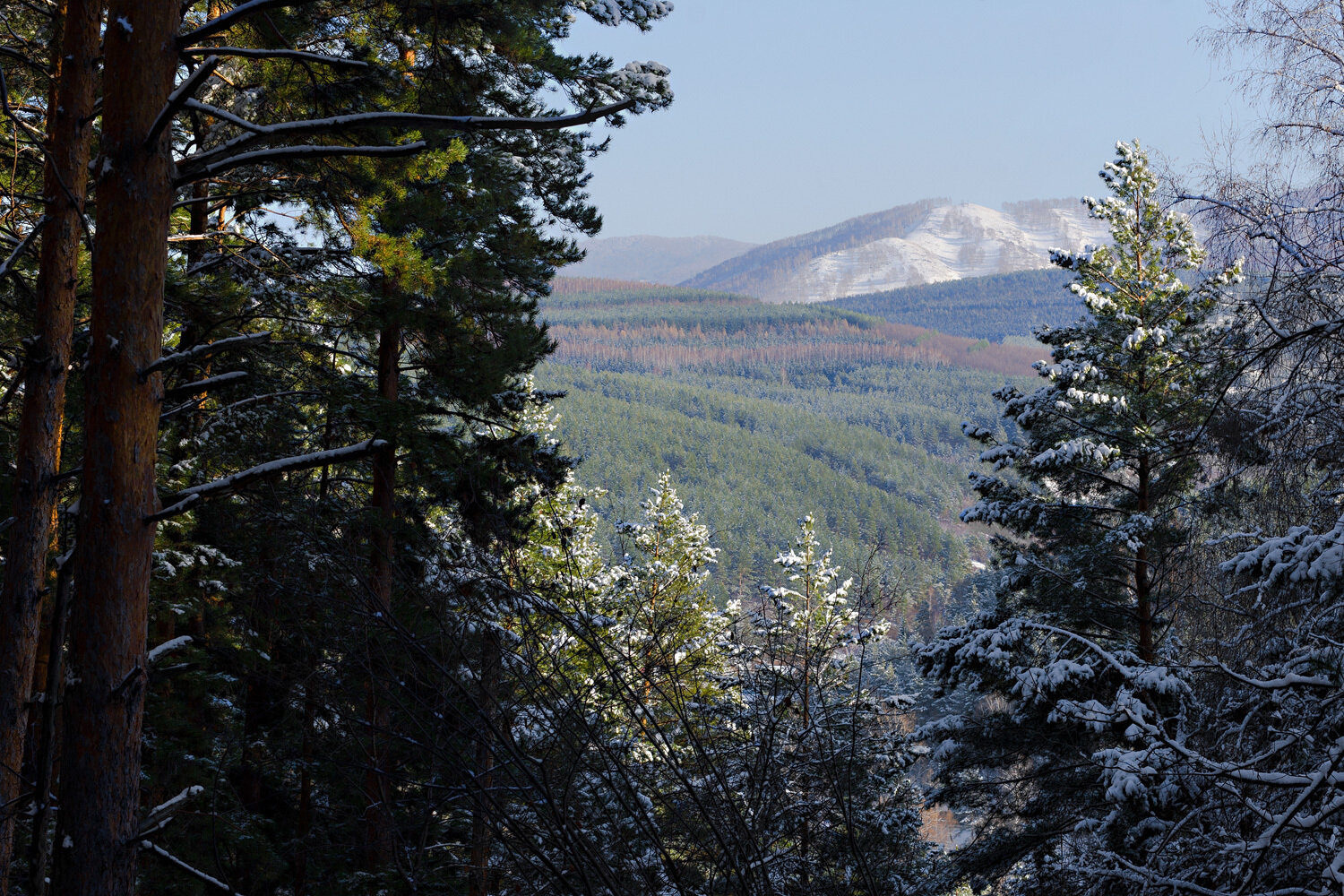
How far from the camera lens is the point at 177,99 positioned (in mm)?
2307

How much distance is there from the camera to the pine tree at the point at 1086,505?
952 centimetres

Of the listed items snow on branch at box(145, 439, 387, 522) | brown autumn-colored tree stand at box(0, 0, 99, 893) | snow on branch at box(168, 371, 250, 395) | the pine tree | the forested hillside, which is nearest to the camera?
snow on branch at box(168, 371, 250, 395)

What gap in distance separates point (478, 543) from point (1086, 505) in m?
9.16

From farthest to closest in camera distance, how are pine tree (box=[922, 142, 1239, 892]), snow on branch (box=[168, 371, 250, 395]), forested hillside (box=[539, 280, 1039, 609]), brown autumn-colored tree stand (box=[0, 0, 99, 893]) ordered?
forested hillside (box=[539, 280, 1039, 609])
pine tree (box=[922, 142, 1239, 892])
brown autumn-colored tree stand (box=[0, 0, 99, 893])
snow on branch (box=[168, 371, 250, 395])

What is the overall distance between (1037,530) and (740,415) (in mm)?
170347

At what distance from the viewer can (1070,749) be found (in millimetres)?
10164

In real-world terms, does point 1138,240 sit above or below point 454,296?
above

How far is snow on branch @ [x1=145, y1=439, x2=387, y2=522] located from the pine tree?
803 cm

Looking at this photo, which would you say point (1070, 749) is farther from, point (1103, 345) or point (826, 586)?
point (826, 586)

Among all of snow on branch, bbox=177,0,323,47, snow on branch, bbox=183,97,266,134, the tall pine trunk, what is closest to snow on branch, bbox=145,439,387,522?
the tall pine trunk

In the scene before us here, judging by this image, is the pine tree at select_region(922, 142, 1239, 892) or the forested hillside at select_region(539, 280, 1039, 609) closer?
the pine tree at select_region(922, 142, 1239, 892)

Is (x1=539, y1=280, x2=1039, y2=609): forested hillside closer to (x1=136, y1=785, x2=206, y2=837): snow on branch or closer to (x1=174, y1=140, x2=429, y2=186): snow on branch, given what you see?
(x1=136, y1=785, x2=206, y2=837): snow on branch

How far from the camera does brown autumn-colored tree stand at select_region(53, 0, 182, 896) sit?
7.55ft

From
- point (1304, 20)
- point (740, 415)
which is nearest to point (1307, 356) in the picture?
point (1304, 20)
